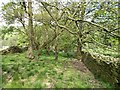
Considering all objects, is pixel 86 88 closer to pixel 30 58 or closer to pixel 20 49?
pixel 30 58

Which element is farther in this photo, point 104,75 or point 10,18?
point 10,18

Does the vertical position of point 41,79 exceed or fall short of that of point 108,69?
it falls short

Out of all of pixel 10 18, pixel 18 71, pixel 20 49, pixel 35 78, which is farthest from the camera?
pixel 20 49

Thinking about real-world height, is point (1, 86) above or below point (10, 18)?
below

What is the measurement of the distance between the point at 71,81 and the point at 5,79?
0.95 meters

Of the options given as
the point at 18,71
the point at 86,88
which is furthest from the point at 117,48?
the point at 18,71

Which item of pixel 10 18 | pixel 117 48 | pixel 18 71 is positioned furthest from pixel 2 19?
pixel 117 48

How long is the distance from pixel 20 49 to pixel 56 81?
3278mm

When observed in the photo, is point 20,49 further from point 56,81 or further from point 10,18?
point 56,81

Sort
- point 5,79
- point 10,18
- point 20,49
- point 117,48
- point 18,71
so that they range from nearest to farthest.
→ point 117,48, point 5,79, point 18,71, point 10,18, point 20,49

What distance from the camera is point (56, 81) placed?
8.91ft

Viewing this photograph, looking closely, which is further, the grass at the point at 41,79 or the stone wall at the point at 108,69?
the grass at the point at 41,79

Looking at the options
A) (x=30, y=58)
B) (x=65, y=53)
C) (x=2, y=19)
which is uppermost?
(x=2, y=19)

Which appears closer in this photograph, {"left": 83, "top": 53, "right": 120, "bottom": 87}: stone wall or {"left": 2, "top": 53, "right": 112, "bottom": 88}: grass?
{"left": 83, "top": 53, "right": 120, "bottom": 87}: stone wall
